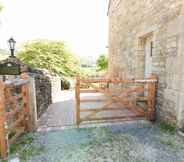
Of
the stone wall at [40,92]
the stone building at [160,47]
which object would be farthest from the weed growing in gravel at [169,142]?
the stone wall at [40,92]

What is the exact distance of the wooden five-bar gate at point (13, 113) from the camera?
91.4 inches

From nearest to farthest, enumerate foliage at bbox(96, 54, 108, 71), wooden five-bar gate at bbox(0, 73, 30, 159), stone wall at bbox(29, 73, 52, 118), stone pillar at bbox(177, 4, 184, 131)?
wooden five-bar gate at bbox(0, 73, 30, 159)
stone pillar at bbox(177, 4, 184, 131)
stone wall at bbox(29, 73, 52, 118)
foliage at bbox(96, 54, 108, 71)

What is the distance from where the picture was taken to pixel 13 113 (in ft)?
8.84

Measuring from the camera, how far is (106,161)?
2246 millimetres

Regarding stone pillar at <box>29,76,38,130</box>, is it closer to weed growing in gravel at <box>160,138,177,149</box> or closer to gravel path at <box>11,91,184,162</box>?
gravel path at <box>11,91,184,162</box>

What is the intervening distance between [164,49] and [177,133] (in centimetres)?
201

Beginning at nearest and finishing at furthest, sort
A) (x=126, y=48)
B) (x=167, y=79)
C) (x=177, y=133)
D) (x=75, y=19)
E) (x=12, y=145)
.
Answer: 1. (x=12, y=145)
2. (x=177, y=133)
3. (x=167, y=79)
4. (x=126, y=48)
5. (x=75, y=19)

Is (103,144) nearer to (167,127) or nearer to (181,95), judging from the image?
(167,127)

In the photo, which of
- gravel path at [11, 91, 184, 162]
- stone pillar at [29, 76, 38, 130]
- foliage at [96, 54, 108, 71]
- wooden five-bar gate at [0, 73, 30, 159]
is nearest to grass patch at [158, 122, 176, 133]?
gravel path at [11, 91, 184, 162]

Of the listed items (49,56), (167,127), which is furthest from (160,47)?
(49,56)

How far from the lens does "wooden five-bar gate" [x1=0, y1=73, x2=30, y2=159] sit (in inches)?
91.4

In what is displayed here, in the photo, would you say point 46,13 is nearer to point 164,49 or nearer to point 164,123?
point 164,49

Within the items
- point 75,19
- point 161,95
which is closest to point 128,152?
point 161,95

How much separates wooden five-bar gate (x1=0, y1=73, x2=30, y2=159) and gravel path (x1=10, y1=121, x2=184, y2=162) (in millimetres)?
409
